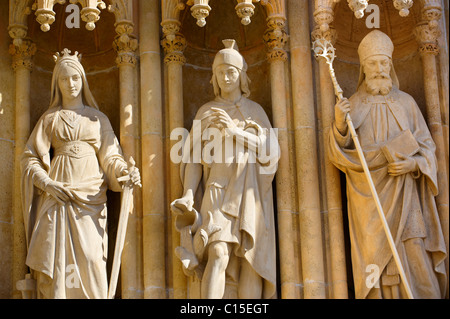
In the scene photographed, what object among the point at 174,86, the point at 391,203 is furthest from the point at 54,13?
the point at 391,203

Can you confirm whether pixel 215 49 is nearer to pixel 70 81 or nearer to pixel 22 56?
pixel 70 81

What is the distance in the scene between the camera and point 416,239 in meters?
15.7

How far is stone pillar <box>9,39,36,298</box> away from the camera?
16.5 meters

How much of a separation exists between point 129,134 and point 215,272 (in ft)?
6.74

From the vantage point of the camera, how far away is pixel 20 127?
16922 millimetres

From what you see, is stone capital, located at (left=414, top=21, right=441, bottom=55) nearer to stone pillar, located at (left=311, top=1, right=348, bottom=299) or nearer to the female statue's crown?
stone pillar, located at (left=311, top=1, right=348, bottom=299)

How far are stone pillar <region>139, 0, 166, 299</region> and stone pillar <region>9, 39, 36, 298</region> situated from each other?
1.29 meters

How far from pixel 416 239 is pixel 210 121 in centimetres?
252

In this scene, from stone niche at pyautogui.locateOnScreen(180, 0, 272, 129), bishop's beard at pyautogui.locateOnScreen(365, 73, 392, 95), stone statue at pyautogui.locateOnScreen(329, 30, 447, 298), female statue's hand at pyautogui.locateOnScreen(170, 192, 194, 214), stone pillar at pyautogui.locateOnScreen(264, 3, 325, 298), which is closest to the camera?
stone statue at pyautogui.locateOnScreen(329, 30, 447, 298)

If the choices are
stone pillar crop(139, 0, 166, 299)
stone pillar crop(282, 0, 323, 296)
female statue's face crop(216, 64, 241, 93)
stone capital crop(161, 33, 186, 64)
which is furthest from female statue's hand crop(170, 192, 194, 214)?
stone capital crop(161, 33, 186, 64)

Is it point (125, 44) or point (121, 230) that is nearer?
point (121, 230)

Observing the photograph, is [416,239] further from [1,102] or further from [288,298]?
[1,102]

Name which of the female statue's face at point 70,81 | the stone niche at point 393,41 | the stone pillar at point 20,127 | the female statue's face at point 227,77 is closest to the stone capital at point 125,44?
the female statue's face at point 70,81
